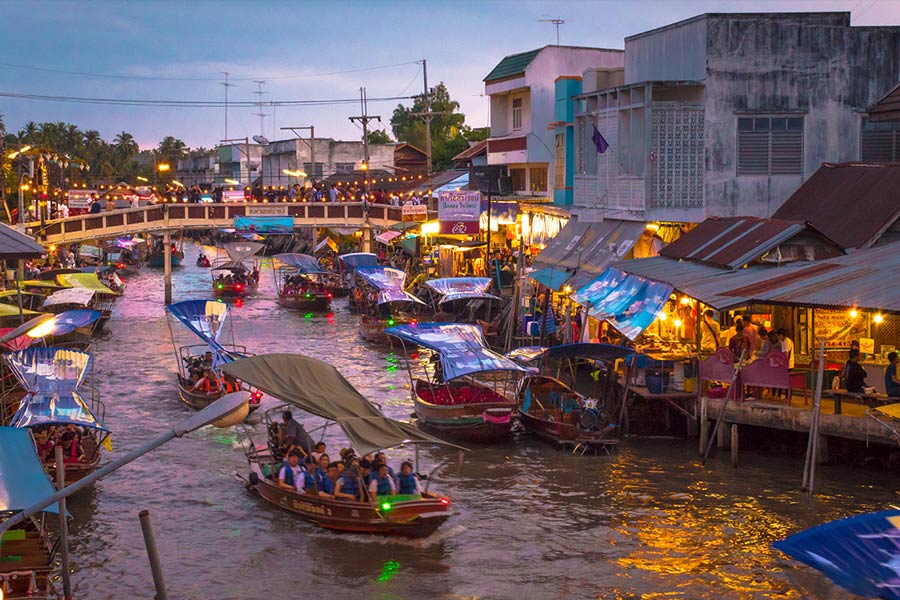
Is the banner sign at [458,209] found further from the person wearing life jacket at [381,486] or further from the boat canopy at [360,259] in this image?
the person wearing life jacket at [381,486]

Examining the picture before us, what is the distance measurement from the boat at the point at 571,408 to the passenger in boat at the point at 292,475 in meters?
7.30

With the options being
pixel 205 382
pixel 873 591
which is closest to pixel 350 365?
pixel 205 382

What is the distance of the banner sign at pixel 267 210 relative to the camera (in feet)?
203

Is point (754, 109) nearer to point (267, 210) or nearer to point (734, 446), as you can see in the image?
point (734, 446)

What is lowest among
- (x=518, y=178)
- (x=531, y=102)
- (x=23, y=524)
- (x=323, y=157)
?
(x=23, y=524)

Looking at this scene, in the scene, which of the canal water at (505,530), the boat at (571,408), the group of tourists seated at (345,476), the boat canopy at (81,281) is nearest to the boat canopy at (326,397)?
the group of tourists seated at (345,476)

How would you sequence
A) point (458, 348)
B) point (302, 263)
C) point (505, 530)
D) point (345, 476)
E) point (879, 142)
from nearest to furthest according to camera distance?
1. point (345, 476)
2. point (505, 530)
3. point (458, 348)
4. point (879, 142)
5. point (302, 263)

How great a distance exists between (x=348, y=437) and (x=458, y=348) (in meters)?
7.87

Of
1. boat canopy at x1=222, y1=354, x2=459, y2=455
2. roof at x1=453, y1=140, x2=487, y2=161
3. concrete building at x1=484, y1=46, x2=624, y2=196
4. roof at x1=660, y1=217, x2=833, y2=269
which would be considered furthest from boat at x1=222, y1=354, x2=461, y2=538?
roof at x1=453, y1=140, x2=487, y2=161

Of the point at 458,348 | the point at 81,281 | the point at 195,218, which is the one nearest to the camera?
the point at 458,348

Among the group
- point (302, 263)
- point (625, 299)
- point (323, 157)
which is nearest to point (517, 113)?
point (302, 263)

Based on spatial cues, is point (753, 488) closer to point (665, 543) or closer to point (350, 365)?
point (665, 543)

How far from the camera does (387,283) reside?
48156 millimetres

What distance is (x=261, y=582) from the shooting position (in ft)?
66.2
